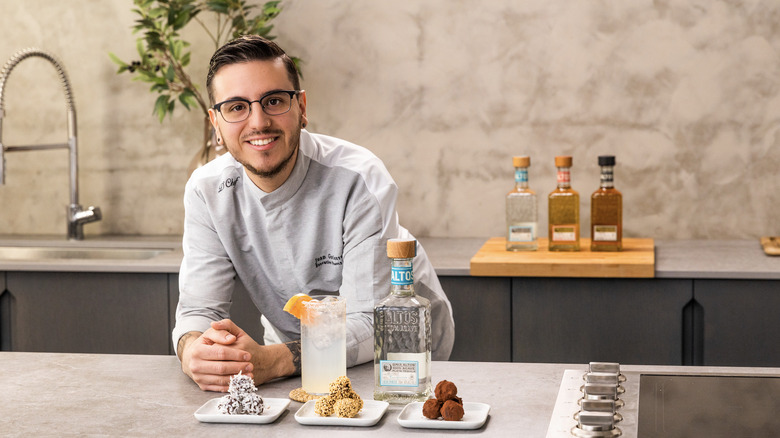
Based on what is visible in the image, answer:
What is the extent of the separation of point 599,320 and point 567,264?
184mm

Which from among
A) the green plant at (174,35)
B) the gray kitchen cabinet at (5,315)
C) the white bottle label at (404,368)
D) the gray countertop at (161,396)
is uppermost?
the green plant at (174,35)

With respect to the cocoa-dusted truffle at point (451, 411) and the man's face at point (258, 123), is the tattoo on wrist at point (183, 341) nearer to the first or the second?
the man's face at point (258, 123)

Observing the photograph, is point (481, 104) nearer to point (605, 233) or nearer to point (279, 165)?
point (605, 233)

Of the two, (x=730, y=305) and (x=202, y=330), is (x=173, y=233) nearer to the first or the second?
(x=202, y=330)

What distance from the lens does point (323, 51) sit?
3152mm

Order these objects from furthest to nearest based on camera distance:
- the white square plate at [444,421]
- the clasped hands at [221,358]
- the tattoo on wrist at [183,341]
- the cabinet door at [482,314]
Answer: the cabinet door at [482,314] < the tattoo on wrist at [183,341] < the clasped hands at [221,358] < the white square plate at [444,421]

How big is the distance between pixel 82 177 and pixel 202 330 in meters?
1.93

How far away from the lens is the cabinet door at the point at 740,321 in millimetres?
2305

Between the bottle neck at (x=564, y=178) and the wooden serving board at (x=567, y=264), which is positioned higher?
the bottle neck at (x=564, y=178)

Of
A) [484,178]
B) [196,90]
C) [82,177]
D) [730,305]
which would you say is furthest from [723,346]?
[82,177]

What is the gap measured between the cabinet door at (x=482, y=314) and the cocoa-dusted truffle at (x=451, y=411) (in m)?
1.33

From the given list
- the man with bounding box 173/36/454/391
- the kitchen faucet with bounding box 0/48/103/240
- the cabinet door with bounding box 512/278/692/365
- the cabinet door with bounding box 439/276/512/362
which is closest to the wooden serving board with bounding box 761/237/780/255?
the cabinet door with bounding box 512/278/692/365

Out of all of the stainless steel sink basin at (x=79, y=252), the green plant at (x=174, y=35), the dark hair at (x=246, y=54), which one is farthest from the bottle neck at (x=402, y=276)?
the stainless steel sink basin at (x=79, y=252)

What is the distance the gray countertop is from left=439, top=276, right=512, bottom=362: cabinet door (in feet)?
3.28
